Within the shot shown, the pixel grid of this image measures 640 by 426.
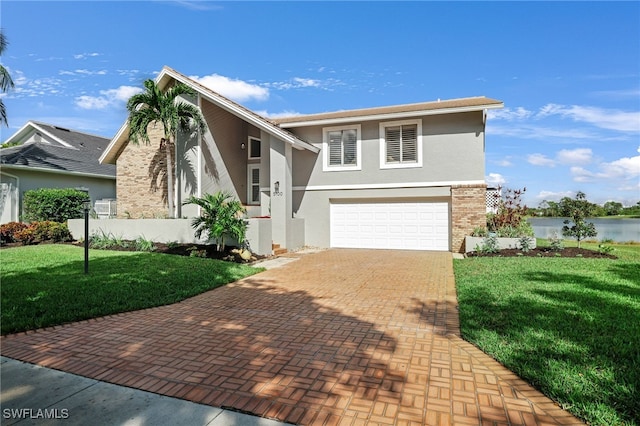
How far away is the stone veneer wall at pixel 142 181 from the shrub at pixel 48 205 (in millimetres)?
2639

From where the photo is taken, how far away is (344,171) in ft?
50.9

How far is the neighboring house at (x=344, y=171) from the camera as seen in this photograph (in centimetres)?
1385

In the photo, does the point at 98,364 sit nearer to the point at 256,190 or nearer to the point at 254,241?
the point at 254,241

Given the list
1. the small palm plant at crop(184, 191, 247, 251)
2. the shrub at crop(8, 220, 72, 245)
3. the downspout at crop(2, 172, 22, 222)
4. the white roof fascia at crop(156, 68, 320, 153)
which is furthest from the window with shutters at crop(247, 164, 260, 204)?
the downspout at crop(2, 172, 22, 222)

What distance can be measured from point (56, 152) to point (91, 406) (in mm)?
22819

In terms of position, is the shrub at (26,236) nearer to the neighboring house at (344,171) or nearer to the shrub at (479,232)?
the neighboring house at (344,171)

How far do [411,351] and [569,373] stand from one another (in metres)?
1.59

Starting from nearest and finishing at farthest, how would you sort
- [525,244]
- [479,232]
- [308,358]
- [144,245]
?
1. [308,358]
2. [525,244]
3. [144,245]
4. [479,232]

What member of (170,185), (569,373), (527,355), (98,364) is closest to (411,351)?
(527,355)

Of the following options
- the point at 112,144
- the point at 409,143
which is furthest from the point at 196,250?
the point at 409,143

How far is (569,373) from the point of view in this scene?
11.1 feet

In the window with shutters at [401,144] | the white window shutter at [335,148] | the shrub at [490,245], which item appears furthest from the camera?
the white window shutter at [335,148]

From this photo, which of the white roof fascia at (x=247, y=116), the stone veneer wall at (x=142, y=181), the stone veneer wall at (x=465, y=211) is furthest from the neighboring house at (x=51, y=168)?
the stone veneer wall at (x=465, y=211)

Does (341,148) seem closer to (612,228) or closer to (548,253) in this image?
(548,253)
